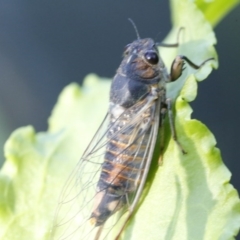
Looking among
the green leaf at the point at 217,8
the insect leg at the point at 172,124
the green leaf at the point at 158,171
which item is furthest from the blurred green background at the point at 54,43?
the insect leg at the point at 172,124

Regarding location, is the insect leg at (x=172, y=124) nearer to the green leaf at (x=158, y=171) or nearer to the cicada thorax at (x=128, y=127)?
the green leaf at (x=158, y=171)

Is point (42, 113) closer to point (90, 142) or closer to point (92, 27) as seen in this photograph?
point (92, 27)

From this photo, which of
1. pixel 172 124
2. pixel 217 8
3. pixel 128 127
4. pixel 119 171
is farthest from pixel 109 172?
pixel 217 8

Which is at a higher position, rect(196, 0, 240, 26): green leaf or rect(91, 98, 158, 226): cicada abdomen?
rect(196, 0, 240, 26): green leaf

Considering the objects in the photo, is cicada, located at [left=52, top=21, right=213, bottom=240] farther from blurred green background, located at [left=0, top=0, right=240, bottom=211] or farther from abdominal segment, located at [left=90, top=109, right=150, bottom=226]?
blurred green background, located at [left=0, top=0, right=240, bottom=211]

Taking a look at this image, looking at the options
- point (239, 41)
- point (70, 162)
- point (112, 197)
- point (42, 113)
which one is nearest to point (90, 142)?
point (70, 162)

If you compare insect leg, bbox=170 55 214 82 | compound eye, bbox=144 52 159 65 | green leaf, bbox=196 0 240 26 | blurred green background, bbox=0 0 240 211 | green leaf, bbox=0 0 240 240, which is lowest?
green leaf, bbox=0 0 240 240

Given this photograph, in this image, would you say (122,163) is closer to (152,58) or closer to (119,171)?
(119,171)

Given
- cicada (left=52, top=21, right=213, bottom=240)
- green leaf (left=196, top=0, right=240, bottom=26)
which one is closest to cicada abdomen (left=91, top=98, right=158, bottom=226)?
cicada (left=52, top=21, right=213, bottom=240)

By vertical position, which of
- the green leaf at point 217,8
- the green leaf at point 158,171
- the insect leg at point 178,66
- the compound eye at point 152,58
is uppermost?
the green leaf at point 217,8
